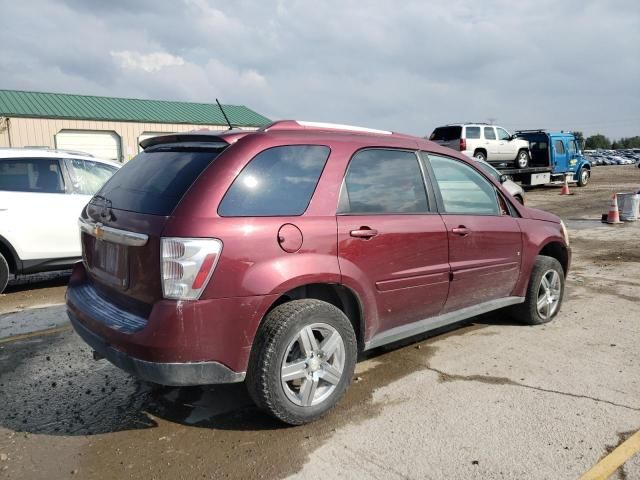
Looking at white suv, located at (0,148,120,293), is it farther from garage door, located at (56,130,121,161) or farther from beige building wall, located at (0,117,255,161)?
garage door, located at (56,130,121,161)

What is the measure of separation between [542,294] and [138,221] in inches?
151

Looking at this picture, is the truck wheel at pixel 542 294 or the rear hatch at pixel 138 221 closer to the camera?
the rear hatch at pixel 138 221

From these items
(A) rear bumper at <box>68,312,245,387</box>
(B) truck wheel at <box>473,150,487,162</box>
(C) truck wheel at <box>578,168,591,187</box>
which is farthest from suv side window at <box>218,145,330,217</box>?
(C) truck wheel at <box>578,168,591,187</box>

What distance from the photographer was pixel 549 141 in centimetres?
2394

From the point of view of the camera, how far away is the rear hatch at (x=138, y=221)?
283cm

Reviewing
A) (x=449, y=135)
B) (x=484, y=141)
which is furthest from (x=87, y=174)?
(x=484, y=141)

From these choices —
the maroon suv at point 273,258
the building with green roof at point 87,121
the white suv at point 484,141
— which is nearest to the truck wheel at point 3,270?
the maroon suv at point 273,258

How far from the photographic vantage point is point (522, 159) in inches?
925

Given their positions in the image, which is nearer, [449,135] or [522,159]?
[449,135]

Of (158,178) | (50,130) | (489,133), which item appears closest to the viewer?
(158,178)

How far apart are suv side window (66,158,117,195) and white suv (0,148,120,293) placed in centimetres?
1

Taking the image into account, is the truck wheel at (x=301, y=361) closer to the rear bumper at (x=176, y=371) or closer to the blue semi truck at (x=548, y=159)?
the rear bumper at (x=176, y=371)

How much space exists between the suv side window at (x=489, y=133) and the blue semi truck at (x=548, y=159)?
163 cm

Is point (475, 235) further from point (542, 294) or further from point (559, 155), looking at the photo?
point (559, 155)
